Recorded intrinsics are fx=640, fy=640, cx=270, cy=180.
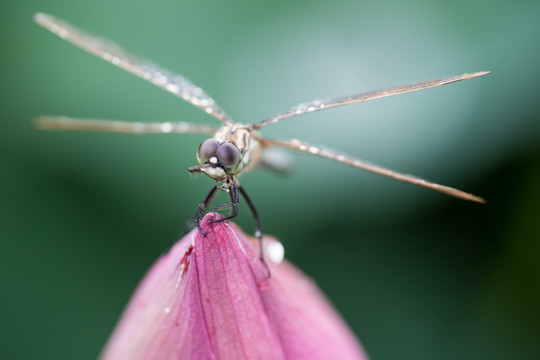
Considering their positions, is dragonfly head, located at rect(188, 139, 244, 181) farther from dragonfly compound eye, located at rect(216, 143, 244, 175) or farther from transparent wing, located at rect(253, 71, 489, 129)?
transparent wing, located at rect(253, 71, 489, 129)

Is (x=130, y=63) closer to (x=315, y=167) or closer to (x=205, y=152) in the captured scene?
(x=205, y=152)

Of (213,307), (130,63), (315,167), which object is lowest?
(213,307)

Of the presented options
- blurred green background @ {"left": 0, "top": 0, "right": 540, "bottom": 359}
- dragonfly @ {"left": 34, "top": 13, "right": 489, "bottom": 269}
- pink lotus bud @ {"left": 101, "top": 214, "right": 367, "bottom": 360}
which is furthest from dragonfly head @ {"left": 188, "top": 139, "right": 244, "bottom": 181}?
blurred green background @ {"left": 0, "top": 0, "right": 540, "bottom": 359}

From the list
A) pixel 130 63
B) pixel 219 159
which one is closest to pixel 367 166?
pixel 219 159

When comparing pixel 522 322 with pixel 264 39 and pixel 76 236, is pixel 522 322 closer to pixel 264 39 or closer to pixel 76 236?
pixel 264 39

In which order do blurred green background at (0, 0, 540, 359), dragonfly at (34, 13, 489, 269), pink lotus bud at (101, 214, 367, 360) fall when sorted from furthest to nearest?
blurred green background at (0, 0, 540, 359) → dragonfly at (34, 13, 489, 269) → pink lotus bud at (101, 214, 367, 360)
